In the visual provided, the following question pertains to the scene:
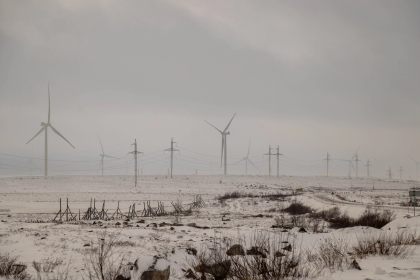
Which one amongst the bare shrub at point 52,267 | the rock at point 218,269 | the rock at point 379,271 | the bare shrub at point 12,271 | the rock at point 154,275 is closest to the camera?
the rock at point 379,271

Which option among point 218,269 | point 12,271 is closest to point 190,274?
point 218,269

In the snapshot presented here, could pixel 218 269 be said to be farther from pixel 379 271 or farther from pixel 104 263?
pixel 379 271

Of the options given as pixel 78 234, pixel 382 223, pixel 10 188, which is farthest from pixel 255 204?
pixel 10 188

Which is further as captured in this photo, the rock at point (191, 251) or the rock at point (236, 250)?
the rock at point (191, 251)

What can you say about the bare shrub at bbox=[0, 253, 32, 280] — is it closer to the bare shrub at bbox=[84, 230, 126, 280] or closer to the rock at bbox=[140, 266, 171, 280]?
the bare shrub at bbox=[84, 230, 126, 280]

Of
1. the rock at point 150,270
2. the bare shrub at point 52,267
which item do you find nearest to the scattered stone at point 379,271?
the rock at point 150,270

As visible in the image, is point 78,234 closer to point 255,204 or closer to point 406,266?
point 406,266

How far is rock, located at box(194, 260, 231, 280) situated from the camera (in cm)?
930

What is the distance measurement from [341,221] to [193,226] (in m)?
13.5

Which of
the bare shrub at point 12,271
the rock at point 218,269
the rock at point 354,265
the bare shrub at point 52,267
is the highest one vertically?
the rock at point 354,265

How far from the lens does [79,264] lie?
11789 millimetres

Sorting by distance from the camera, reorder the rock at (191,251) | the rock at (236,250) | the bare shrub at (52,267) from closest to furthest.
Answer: the bare shrub at (52,267), the rock at (236,250), the rock at (191,251)

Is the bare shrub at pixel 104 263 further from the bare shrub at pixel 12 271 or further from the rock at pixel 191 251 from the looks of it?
the rock at pixel 191 251

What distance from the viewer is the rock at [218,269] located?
30.5 feet
